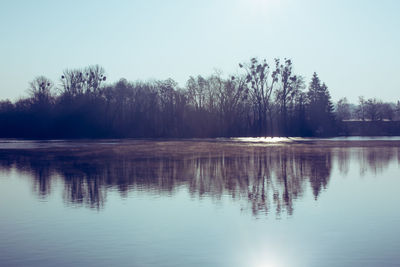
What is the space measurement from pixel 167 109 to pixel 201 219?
103265 mm

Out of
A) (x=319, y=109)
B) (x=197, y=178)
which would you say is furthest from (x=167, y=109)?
(x=197, y=178)

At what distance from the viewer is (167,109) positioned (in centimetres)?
11912

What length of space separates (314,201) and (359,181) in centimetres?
786

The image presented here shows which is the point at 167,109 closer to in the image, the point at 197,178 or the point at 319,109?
the point at 319,109

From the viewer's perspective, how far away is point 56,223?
52.3ft

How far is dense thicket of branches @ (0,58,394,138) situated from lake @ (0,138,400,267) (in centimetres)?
7672

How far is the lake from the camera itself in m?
12.0

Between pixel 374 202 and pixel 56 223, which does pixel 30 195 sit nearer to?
pixel 56 223

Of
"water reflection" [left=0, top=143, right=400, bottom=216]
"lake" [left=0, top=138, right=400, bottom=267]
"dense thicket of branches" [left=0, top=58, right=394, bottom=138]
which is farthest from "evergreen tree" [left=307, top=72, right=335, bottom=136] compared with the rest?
"lake" [left=0, top=138, right=400, bottom=267]

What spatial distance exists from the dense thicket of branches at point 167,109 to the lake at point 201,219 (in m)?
76.7

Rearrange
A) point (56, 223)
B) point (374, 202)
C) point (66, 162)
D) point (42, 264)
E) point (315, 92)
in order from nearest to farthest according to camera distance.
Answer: point (42, 264), point (56, 223), point (374, 202), point (66, 162), point (315, 92)

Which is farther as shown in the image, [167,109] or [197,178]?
[167,109]

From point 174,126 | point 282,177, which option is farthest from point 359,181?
point 174,126

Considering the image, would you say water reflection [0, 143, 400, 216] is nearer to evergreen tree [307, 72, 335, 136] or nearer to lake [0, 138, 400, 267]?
lake [0, 138, 400, 267]
